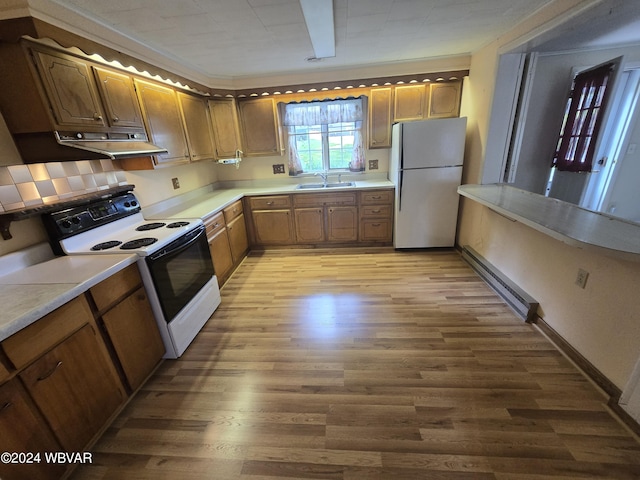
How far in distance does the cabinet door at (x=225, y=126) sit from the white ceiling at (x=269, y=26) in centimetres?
44

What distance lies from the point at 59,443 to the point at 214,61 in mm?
3203

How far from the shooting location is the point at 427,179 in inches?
124

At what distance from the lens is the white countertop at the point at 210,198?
8.56 feet

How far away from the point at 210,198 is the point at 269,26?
2026 mm

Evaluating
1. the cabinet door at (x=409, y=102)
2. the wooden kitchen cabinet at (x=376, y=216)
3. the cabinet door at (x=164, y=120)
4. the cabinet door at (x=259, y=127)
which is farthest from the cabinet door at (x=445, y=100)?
the cabinet door at (x=164, y=120)

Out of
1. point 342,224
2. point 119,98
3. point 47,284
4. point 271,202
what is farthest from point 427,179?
point 47,284

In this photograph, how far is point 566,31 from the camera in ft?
6.23

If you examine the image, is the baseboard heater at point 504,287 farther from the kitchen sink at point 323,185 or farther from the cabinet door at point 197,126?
the cabinet door at point 197,126

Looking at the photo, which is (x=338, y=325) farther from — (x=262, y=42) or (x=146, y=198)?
(x=262, y=42)

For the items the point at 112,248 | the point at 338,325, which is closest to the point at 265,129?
the point at 112,248

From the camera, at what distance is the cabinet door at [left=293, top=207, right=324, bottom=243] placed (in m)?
3.57

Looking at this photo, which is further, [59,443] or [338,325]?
[338,325]

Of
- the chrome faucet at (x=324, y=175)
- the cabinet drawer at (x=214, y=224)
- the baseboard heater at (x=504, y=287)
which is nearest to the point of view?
the baseboard heater at (x=504, y=287)

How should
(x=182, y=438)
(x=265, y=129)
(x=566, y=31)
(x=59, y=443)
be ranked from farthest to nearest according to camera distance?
(x=265, y=129)
(x=566, y=31)
(x=182, y=438)
(x=59, y=443)
